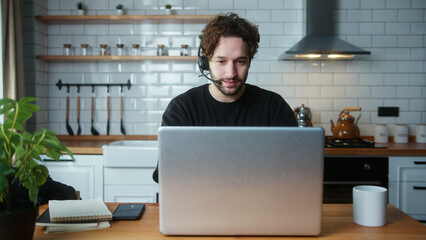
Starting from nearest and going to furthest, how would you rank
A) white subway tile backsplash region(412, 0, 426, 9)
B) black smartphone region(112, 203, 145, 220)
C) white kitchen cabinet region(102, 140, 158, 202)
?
black smartphone region(112, 203, 145, 220)
white kitchen cabinet region(102, 140, 158, 202)
white subway tile backsplash region(412, 0, 426, 9)

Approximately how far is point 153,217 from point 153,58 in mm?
2142

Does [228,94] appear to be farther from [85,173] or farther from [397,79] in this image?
[397,79]

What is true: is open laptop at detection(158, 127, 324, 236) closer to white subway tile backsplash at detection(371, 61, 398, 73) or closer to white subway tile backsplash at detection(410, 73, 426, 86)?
white subway tile backsplash at detection(371, 61, 398, 73)

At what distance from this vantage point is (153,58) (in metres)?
3.30

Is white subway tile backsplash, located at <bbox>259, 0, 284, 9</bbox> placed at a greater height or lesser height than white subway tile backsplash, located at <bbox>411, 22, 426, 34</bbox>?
greater

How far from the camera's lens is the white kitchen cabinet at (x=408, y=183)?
2.86 m

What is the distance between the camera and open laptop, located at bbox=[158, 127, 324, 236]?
1.04m

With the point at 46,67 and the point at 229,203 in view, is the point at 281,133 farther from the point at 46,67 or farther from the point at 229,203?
the point at 46,67

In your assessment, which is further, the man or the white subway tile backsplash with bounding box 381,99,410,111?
the white subway tile backsplash with bounding box 381,99,410,111

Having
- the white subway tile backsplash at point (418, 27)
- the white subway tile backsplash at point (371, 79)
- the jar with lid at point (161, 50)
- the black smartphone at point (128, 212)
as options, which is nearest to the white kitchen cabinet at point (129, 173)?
the jar with lid at point (161, 50)

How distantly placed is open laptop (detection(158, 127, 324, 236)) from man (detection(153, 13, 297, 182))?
718 mm

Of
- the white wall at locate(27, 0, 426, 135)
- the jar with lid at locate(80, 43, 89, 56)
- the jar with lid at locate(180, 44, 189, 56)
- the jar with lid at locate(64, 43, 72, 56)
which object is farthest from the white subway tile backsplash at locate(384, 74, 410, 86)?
the jar with lid at locate(64, 43, 72, 56)

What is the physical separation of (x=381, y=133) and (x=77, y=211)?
2.73 meters

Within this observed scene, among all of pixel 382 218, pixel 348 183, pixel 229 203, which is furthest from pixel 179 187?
pixel 348 183
